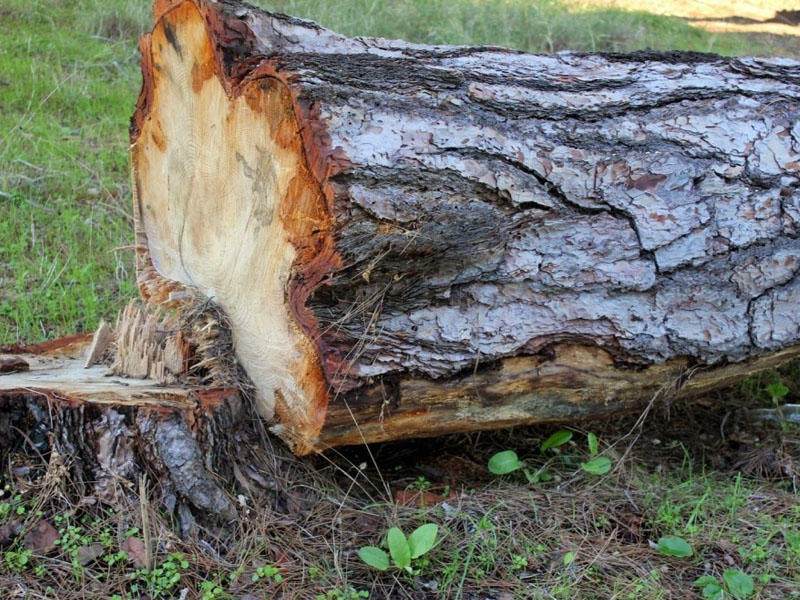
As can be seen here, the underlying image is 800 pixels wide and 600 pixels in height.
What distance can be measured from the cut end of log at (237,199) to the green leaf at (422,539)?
1.26 ft

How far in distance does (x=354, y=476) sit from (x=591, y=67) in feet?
4.92

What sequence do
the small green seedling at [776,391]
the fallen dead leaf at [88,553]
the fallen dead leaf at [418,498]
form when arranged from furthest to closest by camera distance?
the small green seedling at [776,391] → the fallen dead leaf at [418,498] → the fallen dead leaf at [88,553]

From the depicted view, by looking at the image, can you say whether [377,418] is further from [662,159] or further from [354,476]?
[662,159]

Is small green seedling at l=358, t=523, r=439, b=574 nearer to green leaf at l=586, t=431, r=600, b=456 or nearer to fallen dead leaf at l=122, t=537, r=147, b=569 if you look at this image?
fallen dead leaf at l=122, t=537, r=147, b=569

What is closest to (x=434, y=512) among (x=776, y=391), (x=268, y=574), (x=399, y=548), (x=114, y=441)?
(x=399, y=548)

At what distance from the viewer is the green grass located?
349cm

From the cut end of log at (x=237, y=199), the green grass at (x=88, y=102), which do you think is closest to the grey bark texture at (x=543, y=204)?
the cut end of log at (x=237, y=199)

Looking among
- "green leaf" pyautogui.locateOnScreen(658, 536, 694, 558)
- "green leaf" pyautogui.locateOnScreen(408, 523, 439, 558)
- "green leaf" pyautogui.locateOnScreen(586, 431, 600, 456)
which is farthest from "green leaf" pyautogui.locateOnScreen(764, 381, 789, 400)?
"green leaf" pyautogui.locateOnScreen(408, 523, 439, 558)

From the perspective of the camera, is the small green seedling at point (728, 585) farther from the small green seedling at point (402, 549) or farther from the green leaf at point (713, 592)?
the small green seedling at point (402, 549)

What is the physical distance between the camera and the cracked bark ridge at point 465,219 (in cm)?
196

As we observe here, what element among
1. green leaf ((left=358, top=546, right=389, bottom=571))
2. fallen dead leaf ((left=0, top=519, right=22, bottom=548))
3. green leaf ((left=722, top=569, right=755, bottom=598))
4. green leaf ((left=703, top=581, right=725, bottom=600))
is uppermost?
fallen dead leaf ((left=0, top=519, right=22, bottom=548))

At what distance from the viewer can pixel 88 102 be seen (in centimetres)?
493

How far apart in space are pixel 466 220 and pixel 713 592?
43.9 inches

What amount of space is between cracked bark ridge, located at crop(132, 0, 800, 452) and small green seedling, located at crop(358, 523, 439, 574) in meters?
0.31
